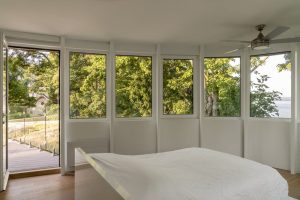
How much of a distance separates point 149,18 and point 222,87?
8.20 ft

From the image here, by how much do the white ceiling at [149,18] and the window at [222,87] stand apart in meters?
0.87

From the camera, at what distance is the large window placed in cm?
459

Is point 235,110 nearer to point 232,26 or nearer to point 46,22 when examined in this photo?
point 232,26

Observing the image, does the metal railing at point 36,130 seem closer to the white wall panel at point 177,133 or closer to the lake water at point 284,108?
the white wall panel at point 177,133

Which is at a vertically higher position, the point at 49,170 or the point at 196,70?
the point at 196,70

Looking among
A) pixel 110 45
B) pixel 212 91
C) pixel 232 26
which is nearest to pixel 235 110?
pixel 212 91

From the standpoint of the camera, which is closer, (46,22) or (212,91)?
(46,22)

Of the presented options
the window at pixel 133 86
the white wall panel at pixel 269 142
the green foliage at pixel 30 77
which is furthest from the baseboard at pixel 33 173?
the white wall panel at pixel 269 142

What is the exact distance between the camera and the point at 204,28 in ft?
12.7

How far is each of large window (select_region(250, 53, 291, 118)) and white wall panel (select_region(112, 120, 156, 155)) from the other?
2.01 metres

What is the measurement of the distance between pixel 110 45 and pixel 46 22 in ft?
4.50

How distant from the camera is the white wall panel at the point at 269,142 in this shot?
14.8 ft

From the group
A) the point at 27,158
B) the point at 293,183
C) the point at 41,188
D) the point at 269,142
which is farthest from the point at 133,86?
the point at 293,183

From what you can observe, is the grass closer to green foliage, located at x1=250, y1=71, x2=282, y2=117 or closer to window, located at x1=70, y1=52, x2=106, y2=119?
window, located at x1=70, y1=52, x2=106, y2=119
